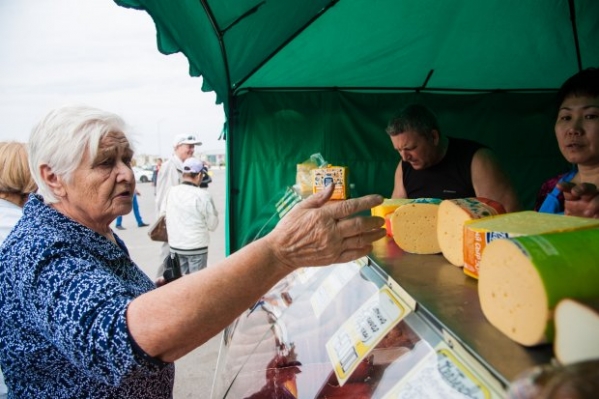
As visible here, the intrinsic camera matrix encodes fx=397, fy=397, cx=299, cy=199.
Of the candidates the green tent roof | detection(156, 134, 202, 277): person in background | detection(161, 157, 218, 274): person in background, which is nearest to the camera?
the green tent roof

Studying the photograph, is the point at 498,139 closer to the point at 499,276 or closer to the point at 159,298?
the point at 499,276

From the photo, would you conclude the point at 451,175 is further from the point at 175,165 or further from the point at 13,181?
the point at 175,165

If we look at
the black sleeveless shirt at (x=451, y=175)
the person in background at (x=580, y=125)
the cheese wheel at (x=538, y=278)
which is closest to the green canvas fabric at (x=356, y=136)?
the black sleeveless shirt at (x=451, y=175)

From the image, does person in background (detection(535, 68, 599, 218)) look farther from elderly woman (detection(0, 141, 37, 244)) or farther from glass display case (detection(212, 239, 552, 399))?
elderly woman (detection(0, 141, 37, 244))

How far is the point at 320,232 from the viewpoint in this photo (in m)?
0.86

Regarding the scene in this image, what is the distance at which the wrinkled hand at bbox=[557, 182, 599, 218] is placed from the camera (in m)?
1.04

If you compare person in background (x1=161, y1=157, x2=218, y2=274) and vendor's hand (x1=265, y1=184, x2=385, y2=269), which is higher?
vendor's hand (x1=265, y1=184, x2=385, y2=269)

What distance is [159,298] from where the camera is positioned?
0.80 metres

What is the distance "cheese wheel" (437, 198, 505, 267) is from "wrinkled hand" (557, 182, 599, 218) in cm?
17

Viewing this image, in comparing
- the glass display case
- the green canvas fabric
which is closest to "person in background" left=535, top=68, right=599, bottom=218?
the glass display case

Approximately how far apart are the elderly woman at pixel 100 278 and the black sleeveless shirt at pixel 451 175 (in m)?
1.60

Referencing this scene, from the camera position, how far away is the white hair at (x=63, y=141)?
1070mm

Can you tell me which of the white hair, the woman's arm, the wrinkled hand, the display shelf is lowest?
the display shelf

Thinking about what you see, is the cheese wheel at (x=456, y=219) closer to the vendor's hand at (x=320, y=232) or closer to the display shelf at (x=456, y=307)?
the display shelf at (x=456, y=307)
